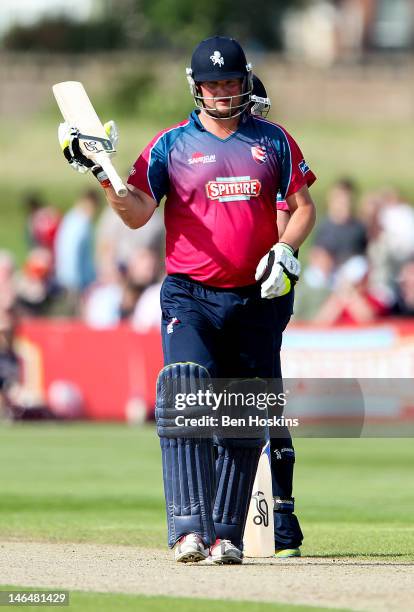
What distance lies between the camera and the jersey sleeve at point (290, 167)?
809cm

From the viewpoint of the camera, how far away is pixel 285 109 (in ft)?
211

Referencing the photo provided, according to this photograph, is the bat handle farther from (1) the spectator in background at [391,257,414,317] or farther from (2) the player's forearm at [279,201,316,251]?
(1) the spectator in background at [391,257,414,317]

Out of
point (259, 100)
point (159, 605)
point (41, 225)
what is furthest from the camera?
point (41, 225)

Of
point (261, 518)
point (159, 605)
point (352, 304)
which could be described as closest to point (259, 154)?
point (261, 518)

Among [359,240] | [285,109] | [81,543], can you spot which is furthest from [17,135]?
[81,543]

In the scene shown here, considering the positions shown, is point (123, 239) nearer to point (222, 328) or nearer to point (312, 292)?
point (312, 292)

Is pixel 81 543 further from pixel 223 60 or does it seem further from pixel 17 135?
pixel 17 135

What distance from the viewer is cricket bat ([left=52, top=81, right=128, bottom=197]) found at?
7.75 metres

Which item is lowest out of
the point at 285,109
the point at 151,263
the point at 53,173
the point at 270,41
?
the point at 151,263

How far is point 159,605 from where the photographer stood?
635 cm

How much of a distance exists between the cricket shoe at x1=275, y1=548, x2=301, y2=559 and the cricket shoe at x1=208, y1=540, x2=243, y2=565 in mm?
589

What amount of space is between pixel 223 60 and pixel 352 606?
3.01 metres

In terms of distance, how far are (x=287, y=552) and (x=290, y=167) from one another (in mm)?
2056

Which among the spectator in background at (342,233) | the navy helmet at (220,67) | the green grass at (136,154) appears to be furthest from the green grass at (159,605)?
the green grass at (136,154)
